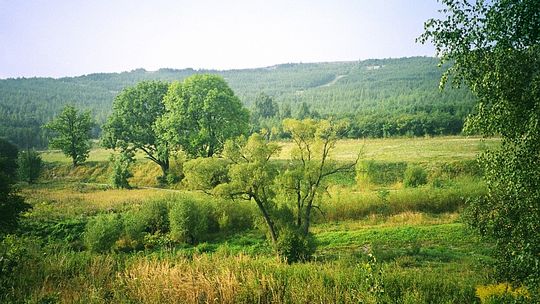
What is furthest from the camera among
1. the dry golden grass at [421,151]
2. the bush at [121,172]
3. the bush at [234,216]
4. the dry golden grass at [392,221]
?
the dry golden grass at [421,151]

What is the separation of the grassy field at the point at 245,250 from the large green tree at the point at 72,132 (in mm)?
2966

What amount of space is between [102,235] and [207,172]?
817cm

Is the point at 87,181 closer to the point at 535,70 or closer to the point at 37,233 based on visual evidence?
the point at 37,233

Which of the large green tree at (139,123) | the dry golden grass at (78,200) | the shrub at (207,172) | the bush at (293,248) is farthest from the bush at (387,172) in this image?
the large green tree at (139,123)

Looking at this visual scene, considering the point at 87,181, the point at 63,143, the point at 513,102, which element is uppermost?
the point at 513,102

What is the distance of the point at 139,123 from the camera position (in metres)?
49.1

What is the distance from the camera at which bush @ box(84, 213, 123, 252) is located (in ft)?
82.1

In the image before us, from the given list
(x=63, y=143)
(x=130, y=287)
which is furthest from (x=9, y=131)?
(x=130, y=287)

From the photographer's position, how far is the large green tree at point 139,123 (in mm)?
47531

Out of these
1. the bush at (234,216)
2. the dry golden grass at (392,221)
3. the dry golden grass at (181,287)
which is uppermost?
the dry golden grass at (181,287)

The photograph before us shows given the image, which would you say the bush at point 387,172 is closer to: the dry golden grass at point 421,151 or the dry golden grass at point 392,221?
the dry golden grass at point 421,151

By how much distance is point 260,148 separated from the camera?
24.6 meters

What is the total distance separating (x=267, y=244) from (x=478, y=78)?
63.2 feet

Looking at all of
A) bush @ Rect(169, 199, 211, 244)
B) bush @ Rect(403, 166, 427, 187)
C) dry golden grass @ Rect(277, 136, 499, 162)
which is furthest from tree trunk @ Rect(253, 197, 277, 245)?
dry golden grass @ Rect(277, 136, 499, 162)
